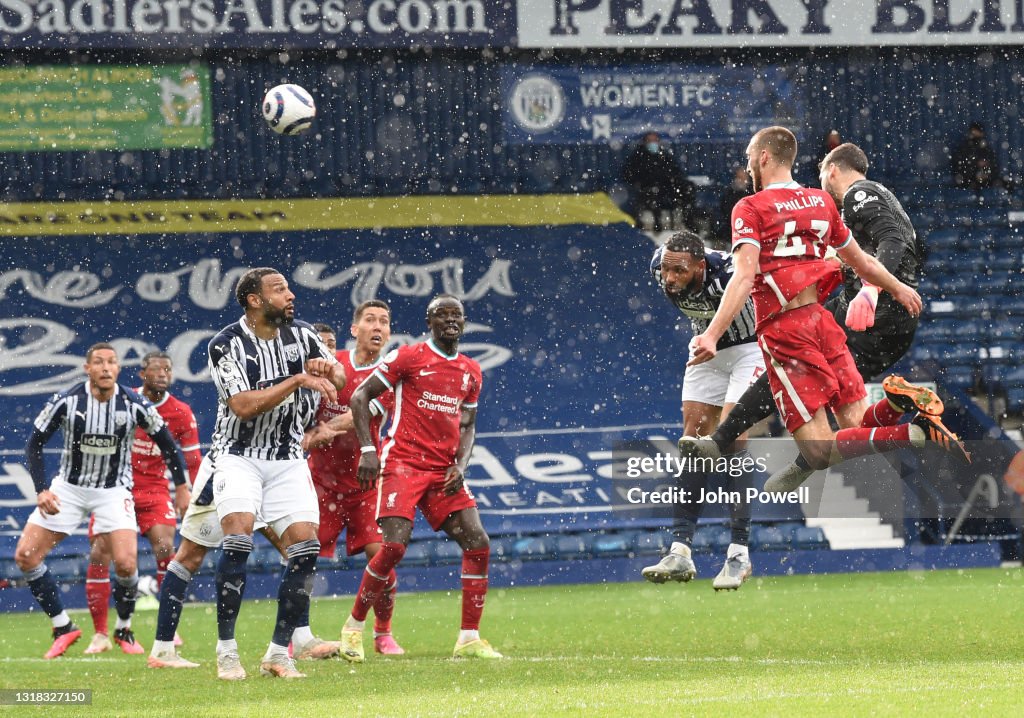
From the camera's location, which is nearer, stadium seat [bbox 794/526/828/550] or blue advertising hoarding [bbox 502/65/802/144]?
stadium seat [bbox 794/526/828/550]

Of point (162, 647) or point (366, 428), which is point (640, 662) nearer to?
point (366, 428)

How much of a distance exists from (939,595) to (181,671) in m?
7.26

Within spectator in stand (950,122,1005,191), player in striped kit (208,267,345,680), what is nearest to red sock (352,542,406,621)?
player in striped kit (208,267,345,680)

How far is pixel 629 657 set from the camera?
8781 millimetres

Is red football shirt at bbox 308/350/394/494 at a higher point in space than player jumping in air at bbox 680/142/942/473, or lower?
lower

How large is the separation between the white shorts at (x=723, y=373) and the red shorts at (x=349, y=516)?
101 inches

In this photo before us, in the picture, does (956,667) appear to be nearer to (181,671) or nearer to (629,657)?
(629,657)

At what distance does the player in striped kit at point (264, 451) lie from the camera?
25.9 feet

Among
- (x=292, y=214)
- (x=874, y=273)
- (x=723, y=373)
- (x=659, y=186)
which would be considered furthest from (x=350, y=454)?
(x=659, y=186)

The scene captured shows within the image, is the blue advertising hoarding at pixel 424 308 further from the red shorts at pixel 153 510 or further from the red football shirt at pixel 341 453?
the red football shirt at pixel 341 453

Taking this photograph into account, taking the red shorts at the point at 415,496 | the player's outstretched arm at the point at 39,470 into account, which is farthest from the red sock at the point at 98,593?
the red shorts at the point at 415,496

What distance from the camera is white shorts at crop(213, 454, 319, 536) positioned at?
797 centimetres

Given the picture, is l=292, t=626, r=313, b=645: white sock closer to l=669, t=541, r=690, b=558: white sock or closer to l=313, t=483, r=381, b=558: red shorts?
l=313, t=483, r=381, b=558: red shorts

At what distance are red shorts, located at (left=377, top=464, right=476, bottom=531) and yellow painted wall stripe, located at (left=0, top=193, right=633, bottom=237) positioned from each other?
10.9 m
